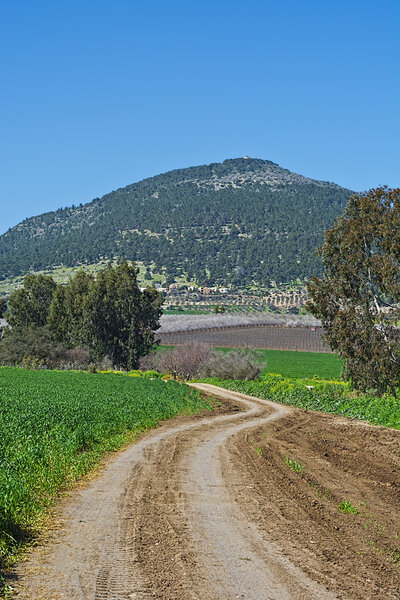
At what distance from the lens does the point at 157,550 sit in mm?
9008

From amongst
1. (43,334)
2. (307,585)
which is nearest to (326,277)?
(307,585)

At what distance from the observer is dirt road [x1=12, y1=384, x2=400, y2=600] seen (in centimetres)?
758

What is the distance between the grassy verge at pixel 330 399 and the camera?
30.3 m

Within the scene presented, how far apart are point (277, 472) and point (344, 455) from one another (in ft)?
16.5

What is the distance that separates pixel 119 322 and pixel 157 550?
76420 millimetres

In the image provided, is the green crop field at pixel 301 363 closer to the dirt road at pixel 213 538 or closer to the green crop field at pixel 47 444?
the green crop field at pixel 47 444

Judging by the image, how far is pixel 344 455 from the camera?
20406mm

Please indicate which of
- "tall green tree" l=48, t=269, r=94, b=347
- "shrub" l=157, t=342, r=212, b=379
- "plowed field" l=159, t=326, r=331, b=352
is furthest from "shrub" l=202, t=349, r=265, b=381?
"plowed field" l=159, t=326, r=331, b=352

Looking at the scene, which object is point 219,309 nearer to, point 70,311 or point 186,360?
point 70,311

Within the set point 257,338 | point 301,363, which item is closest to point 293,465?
point 301,363

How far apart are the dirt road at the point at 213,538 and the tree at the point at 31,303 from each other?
85.9 meters

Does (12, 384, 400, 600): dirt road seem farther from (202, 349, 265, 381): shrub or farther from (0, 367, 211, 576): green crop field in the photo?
(202, 349, 265, 381): shrub

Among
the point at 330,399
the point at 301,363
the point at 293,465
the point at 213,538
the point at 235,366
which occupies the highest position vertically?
the point at 213,538

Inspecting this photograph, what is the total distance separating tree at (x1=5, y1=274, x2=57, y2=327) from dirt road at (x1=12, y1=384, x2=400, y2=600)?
282 ft
